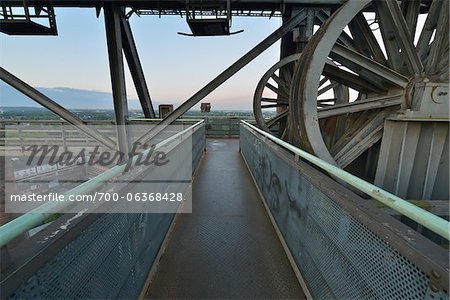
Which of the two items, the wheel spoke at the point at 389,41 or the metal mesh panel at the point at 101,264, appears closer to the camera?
the metal mesh panel at the point at 101,264

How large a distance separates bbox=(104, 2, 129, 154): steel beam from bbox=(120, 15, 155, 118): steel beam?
0.45 meters

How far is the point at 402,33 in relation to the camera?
3547 millimetres

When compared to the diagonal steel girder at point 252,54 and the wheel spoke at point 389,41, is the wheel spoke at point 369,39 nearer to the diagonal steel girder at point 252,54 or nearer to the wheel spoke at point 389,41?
the wheel spoke at point 389,41

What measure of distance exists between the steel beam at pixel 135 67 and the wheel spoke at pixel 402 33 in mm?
5959

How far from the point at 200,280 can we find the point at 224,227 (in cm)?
95

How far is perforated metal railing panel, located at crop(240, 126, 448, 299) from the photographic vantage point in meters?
0.99

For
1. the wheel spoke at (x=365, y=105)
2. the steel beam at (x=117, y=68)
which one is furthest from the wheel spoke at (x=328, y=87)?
the steel beam at (x=117, y=68)

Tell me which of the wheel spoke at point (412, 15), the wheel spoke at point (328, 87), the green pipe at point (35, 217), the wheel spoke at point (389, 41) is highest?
the wheel spoke at point (412, 15)

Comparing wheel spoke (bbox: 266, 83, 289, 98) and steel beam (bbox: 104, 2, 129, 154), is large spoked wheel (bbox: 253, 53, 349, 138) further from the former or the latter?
steel beam (bbox: 104, 2, 129, 154)

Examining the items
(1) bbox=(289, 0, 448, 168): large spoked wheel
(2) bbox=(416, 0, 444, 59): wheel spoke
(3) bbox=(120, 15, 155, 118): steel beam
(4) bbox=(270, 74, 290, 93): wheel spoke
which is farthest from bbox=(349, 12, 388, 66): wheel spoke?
(3) bbox=(120, 15, 155, 118): steel beam

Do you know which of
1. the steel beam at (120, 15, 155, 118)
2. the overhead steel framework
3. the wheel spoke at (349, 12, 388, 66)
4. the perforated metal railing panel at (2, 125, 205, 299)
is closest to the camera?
the perforated metal railing panel at (2, 125, 205, 299)

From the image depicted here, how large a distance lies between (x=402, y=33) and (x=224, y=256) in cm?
414

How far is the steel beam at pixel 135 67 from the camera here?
6.71m

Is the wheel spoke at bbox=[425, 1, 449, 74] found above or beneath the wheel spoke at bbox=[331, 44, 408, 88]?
above
